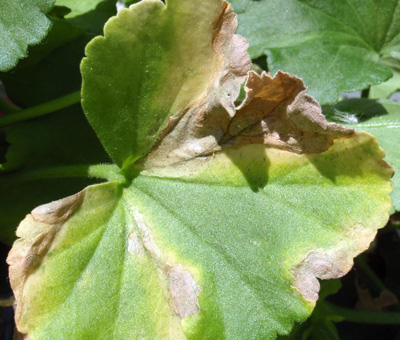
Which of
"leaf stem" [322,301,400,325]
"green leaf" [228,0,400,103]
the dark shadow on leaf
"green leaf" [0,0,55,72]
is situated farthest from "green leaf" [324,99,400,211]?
"green leaf" [0,0,55,72]

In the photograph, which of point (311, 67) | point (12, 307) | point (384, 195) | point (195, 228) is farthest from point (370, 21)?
point (12, 307)

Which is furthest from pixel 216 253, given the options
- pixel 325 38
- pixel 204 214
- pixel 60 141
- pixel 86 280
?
pixel 325 38

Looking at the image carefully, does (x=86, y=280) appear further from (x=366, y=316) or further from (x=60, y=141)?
(x=366, y=316)

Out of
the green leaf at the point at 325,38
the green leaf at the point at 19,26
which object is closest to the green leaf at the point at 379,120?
the green leaf at the point at 325,38

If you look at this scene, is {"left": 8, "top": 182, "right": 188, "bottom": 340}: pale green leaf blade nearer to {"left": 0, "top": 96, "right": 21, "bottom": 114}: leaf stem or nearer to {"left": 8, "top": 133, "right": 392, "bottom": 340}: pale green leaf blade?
{"left": 8, "top": 133, "right": 392, "bottom": 340}: pale green leaf blade

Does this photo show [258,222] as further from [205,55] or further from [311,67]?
[311,67]

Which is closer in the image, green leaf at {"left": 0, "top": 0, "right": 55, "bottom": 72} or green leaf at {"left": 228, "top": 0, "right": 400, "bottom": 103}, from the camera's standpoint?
green leaf at {"left": 0, "top": 0, "right": 55, "bottom": 72}
